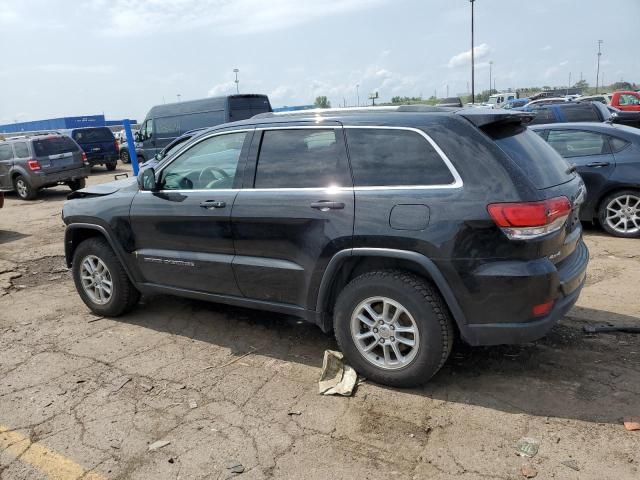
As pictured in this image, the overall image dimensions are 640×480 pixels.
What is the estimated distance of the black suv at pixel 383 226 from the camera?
9.87 ft

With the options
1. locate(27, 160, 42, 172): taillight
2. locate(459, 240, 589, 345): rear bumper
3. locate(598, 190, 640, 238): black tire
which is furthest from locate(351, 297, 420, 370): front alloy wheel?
locate(27, 160, 42, 172): taillight

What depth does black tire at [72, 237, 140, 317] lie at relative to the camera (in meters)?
4.73

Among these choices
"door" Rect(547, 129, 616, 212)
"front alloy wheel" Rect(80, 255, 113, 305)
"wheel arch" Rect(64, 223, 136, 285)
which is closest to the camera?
"wheel arch" Rect(64, 223, 136, 285)

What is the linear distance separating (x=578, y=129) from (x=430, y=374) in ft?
18.7

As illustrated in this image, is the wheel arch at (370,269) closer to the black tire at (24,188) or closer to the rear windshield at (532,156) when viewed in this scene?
the rear windshield at (532,156)

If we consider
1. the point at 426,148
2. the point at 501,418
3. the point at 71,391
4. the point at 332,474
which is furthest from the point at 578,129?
the point at 71,391

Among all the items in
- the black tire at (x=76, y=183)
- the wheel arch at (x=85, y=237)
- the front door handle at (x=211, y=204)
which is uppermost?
the front door handle at (x=211, y=204)

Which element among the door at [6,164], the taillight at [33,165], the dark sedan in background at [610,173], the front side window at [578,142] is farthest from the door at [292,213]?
the door at [6,164]

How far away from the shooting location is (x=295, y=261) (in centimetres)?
363

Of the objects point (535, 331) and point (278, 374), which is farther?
point (278, 374)

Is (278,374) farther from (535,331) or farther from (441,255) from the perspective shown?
(535,331)

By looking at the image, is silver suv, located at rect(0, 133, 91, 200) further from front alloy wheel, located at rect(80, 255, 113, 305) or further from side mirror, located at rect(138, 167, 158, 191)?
side mirror, located at rect(138, 167, 158, 191)

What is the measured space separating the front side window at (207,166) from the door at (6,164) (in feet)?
40.8

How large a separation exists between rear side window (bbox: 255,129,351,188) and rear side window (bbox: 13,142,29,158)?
12774 millimetres
